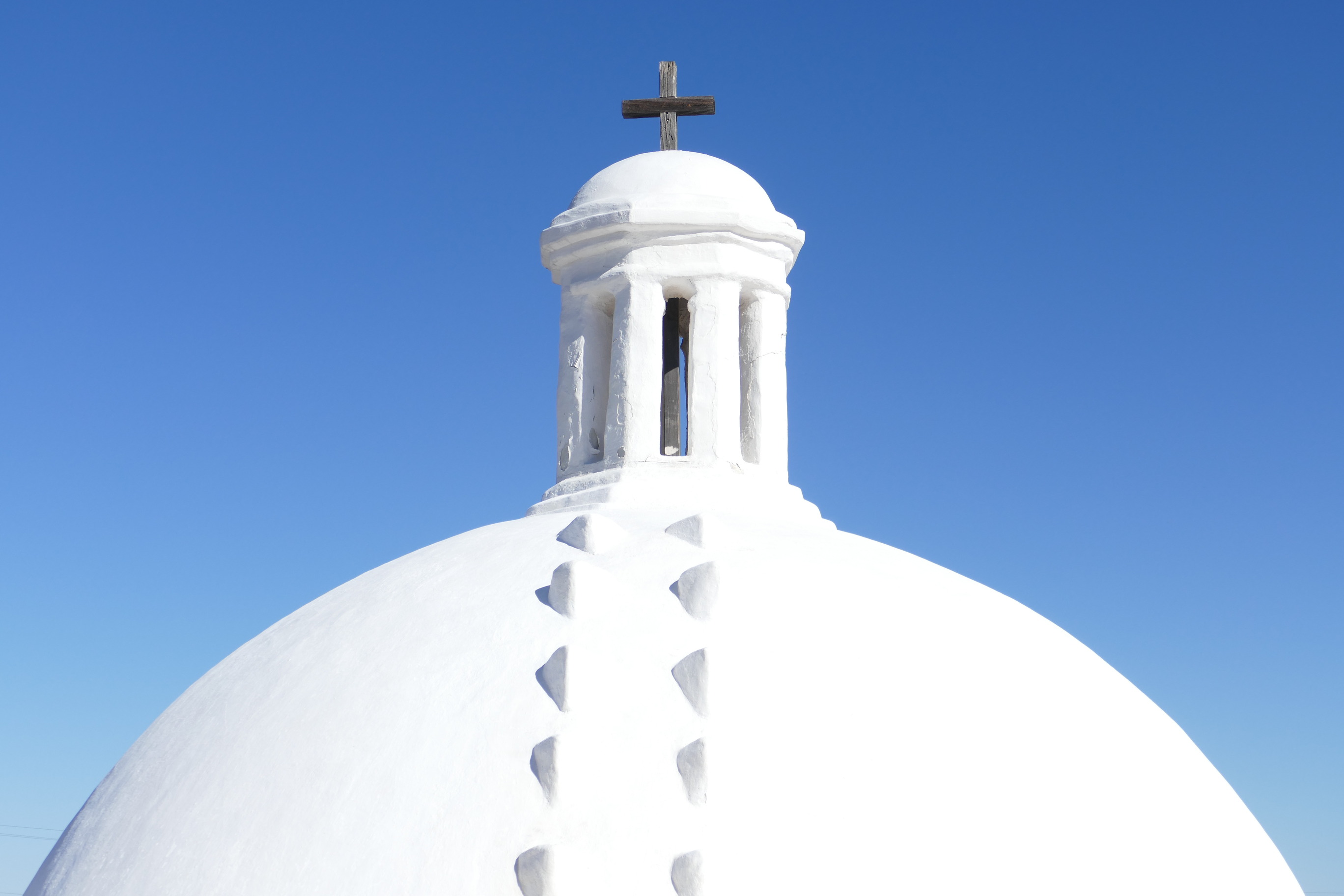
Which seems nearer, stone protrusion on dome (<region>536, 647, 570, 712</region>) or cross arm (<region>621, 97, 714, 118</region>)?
stone protrusion on dome (<region>536, 647, 570, 712</region>)

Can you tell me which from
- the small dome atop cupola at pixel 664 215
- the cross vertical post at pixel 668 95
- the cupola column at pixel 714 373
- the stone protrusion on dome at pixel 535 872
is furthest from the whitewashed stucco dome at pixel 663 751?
the cross vertical post at pixel 668 95

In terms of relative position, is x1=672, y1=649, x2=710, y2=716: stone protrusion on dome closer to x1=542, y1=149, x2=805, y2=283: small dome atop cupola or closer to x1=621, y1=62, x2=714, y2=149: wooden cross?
x1=542, y1=149, x2=805, y2=283: small dome atop cupola

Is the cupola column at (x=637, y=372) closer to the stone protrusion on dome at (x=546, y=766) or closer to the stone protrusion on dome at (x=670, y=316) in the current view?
the stone protrusion on dome at (x=670, y=316)

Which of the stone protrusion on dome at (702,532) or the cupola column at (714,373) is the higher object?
the cupola column at (714,373)

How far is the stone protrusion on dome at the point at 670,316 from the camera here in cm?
726

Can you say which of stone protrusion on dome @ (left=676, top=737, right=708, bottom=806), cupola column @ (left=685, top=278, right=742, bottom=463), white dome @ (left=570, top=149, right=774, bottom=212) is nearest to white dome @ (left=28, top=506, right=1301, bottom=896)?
stone protrusion on dome @ (left=676, top=737, right=708, bottom=806)

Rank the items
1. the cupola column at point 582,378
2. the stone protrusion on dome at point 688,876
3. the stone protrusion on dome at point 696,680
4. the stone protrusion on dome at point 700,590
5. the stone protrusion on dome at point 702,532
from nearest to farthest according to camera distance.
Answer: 1. the stone protrusion on dome at point 688,876
2. the stone protrusion on dome at point 696,680
3. the stone protrusion on dome at point 700,590
4. the stone protrusion on dome at point 702,532
5. the cupola column at point 582,378

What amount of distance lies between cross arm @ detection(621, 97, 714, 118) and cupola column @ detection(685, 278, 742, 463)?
62.2 inches

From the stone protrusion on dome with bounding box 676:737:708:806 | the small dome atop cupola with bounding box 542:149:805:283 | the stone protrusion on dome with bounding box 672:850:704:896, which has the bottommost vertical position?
the stone protrusion on dome with bounding box 672:850:704:896

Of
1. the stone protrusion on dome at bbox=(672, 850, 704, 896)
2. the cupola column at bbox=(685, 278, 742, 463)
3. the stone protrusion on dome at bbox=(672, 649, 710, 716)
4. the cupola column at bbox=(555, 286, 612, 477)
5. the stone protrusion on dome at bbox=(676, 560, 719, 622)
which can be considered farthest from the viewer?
the cupola column at bbox=(555, 286, 612, 477)

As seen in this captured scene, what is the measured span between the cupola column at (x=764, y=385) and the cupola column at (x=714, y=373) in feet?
0.89

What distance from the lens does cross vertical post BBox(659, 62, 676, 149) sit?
8.21 m

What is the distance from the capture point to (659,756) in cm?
455

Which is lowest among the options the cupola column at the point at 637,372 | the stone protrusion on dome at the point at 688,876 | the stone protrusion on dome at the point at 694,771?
the stone protrusion on dome at the point at 688,876
